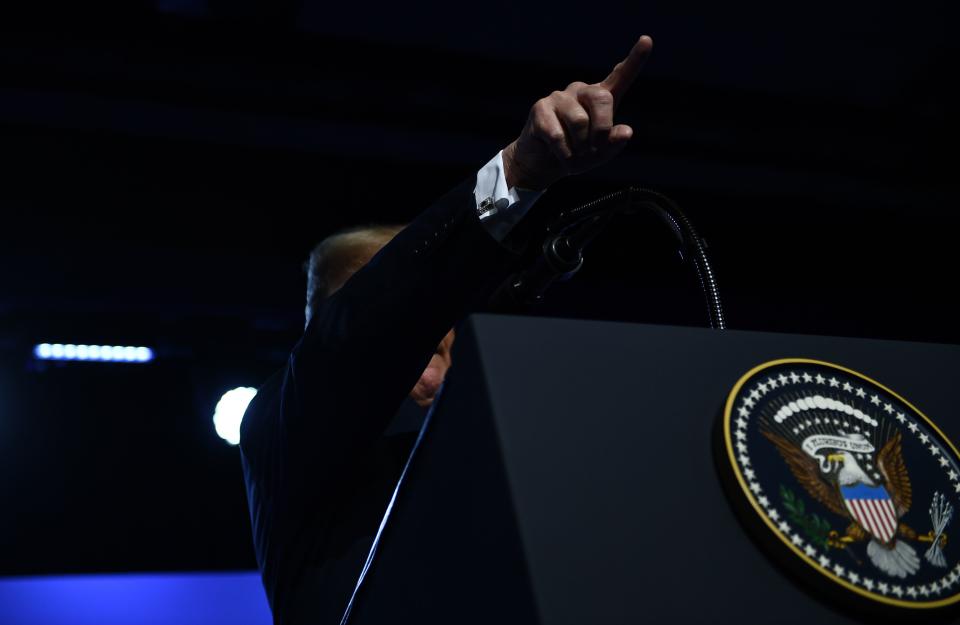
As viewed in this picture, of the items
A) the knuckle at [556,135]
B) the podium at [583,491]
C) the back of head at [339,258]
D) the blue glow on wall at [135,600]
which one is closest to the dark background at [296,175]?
the blue glow on wall at [135,600]

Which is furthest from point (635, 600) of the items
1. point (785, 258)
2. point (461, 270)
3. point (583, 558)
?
point (785, 258)

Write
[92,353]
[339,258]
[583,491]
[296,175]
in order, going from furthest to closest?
1. [92,353]
2. [296,175]
3. [339,258]
4. [583,491]

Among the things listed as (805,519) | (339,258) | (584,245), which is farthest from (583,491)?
(339,258)

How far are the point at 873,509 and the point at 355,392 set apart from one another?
439 millimetres

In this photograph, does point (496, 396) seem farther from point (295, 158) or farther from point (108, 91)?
point (295, 158)

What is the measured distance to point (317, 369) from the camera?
0.81m

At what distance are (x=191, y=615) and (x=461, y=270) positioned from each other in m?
2.86

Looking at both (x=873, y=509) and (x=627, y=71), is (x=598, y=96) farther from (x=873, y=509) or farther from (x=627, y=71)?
(x=873, y=509)

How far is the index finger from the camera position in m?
0.82

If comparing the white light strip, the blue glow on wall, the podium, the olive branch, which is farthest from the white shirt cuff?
the white light strip

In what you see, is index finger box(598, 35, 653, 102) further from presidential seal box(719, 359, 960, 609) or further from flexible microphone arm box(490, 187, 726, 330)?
presidential seal box(719, 359, 960, 609)

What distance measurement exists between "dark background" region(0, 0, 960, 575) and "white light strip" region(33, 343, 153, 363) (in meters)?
0.05

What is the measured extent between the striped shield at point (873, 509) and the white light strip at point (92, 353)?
3.26 meters

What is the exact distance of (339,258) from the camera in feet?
3.86
